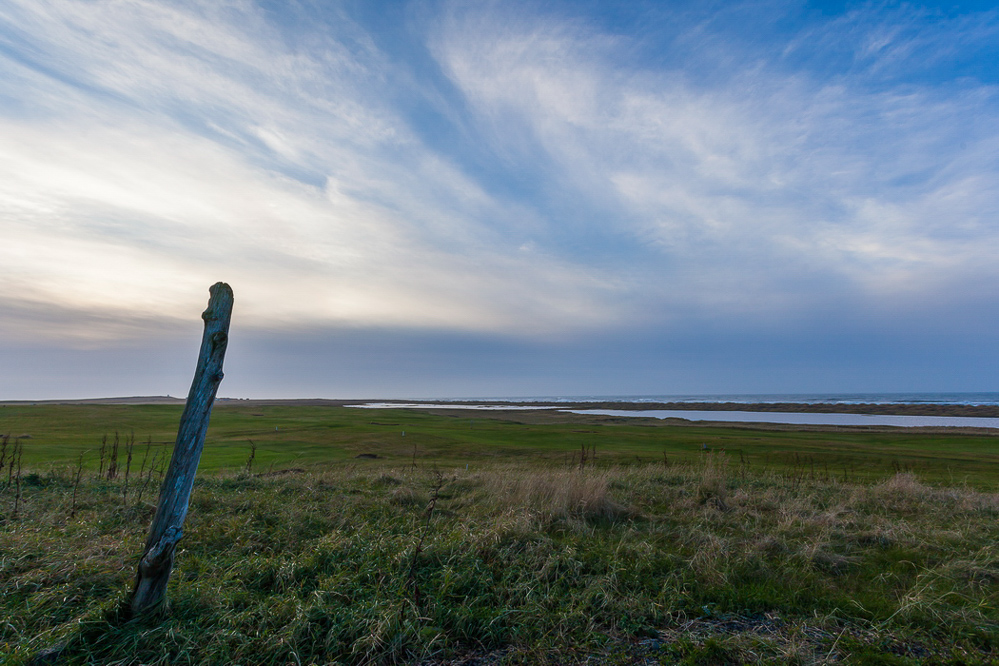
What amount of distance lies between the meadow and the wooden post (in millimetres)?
300

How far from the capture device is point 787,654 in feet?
14.9

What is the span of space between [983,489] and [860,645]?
14719 millimetres

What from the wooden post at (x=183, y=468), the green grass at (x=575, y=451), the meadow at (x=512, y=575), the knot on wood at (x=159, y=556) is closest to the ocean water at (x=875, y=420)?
the green grass at (x=575, y=451)

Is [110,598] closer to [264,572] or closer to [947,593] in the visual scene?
[264,572]

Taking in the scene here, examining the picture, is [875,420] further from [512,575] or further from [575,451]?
[512,575]

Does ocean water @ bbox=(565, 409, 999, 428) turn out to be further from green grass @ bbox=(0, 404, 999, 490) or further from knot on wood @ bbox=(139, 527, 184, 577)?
knot on wood @ bbox=(139, 527, 184, 577)

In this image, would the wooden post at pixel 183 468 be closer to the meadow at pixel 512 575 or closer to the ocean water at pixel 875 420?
the meadow at pixel 512 575

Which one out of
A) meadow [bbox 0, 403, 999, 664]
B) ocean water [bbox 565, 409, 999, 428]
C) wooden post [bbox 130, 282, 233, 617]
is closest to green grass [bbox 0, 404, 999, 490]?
meadow [bbox 0, 403, 999, 664]

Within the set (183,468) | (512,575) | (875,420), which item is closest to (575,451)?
(512,575)

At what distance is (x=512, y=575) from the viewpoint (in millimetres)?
6348

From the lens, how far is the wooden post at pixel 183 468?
503 cm

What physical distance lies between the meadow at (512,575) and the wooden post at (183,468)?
300mm

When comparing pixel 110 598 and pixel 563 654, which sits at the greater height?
pixel 110 598

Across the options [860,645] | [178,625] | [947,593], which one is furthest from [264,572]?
[947,593]
